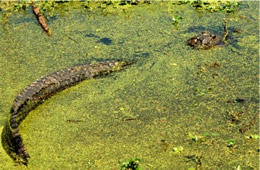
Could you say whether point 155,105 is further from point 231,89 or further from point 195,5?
point 195,5

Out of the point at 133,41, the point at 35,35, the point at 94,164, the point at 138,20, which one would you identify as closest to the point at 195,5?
the point at 138,20

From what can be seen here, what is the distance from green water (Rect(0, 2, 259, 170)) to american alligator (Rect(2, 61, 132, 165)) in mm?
60

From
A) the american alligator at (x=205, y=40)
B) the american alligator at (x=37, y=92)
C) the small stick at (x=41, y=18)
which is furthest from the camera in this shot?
the small stick at (x=41, y=18)

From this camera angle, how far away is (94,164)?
2.78 meters

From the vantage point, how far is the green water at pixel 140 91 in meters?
2.85

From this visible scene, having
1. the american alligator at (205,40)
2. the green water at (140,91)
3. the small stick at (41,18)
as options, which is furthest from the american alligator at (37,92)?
the small stick at (41,18)

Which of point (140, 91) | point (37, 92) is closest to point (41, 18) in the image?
point (37, 92)

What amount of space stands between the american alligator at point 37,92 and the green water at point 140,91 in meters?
0.06

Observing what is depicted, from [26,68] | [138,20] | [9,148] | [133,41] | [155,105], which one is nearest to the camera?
[9,148]

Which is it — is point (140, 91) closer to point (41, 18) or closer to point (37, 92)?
point (37, 92)

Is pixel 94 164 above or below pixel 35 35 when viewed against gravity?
below

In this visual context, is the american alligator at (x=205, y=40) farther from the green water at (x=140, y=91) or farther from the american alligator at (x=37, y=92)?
the american alligator at (x=37, y=92)

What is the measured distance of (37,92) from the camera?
3.41 metres

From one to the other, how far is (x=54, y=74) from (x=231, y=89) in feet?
4.87
